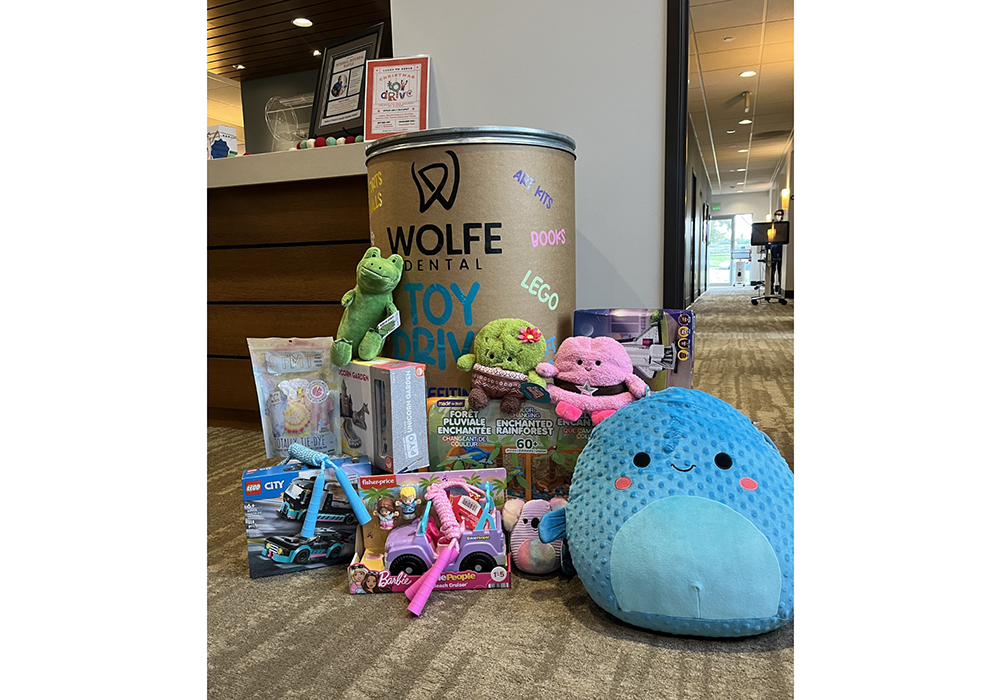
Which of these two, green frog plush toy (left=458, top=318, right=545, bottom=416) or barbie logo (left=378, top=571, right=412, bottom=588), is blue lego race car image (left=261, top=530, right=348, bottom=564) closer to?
barbie logo (left=378, top=571, right=412, bottom=588)

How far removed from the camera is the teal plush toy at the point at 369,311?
1.53 m

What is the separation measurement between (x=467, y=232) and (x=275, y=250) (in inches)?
42.5

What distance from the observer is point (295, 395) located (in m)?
1.49

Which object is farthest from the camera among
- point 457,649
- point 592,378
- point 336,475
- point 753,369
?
point 753,369

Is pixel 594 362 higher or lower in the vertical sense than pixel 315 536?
higher

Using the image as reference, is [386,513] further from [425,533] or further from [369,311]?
[369,311]

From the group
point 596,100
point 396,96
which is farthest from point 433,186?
point 396,96

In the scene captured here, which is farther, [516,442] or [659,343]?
[659,343]

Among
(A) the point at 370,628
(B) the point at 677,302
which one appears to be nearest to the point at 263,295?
(B) the point at 677,302

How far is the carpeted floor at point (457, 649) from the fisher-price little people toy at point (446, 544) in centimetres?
5

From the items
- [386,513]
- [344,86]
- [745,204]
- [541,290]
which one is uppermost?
[745,204]

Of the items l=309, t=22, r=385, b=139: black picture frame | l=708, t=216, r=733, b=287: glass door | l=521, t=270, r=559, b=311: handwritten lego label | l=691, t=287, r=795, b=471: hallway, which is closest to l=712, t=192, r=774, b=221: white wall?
l=708, t=216, r=733, b=287: glass door

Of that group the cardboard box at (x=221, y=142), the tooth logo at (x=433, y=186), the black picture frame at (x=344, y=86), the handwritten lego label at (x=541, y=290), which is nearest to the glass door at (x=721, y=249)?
the black picture frame at (x=344, y=86)

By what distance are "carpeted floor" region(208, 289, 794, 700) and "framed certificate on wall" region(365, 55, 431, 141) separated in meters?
1.43
